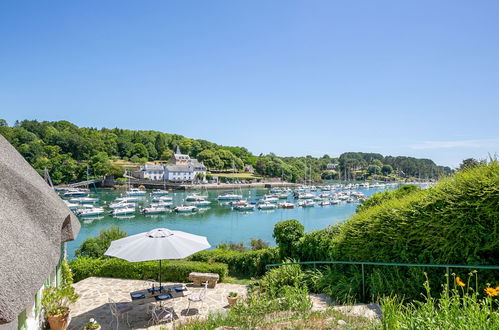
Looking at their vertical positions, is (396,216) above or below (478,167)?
below

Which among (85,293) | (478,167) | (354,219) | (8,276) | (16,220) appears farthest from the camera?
(85,293)

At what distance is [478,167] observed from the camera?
5801mm

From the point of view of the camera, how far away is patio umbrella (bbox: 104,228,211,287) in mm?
7668

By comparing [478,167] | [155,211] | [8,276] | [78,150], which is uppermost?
[78,150]

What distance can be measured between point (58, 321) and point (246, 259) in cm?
767

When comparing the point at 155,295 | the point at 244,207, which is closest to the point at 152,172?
the point at 244,207

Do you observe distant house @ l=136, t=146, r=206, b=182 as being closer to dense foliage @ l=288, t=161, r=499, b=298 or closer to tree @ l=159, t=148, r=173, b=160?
tree @ l=159, t=148, r=173, b=160

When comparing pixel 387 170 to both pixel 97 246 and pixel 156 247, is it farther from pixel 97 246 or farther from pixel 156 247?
pixel 156 247

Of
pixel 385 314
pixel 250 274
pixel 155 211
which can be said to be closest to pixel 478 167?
pixel 385 314

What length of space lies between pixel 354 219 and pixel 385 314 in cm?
393

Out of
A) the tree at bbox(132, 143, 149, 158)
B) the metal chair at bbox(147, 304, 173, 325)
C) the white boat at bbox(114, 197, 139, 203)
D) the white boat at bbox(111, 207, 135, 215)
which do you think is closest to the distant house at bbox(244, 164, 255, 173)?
the tree at bbox(132, 143, 149, 158)

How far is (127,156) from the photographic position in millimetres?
122812

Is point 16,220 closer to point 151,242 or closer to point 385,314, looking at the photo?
point 151,242

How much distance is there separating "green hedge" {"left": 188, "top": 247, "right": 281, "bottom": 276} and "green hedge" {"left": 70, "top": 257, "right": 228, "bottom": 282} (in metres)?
1.65
